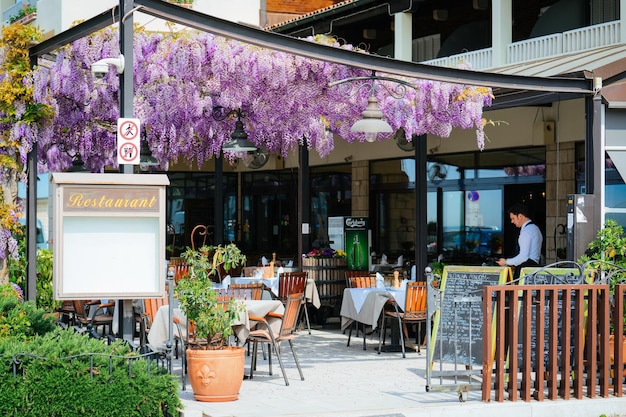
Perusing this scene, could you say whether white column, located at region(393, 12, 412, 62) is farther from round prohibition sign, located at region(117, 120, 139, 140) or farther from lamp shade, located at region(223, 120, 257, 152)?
round prohibition sign, located at region(117, 120, 139, 140)

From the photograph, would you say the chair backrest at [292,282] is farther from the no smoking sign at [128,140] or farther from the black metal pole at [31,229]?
the no smoking sign at [128,140]

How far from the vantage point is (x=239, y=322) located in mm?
8523

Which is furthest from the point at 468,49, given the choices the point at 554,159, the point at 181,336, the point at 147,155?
the point at 181,336

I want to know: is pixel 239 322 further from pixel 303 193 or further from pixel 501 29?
pixel 501 29

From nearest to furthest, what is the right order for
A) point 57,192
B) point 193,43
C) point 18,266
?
point 57,192 < point 193,43 < point 18,266

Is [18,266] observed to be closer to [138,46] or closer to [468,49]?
[138,46]

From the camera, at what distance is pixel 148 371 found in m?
6.38

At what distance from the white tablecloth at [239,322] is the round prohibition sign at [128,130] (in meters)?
1.77

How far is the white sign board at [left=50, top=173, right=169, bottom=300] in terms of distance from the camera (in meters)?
6.89

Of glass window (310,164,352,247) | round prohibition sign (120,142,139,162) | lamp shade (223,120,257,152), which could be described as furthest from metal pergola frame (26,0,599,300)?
glass window (310,164,352,247)

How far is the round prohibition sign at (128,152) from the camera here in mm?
7449

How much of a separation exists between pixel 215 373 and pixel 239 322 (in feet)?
3.25

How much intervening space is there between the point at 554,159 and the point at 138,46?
6.66 meters

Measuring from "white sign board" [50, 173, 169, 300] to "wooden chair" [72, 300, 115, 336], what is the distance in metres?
4.03
